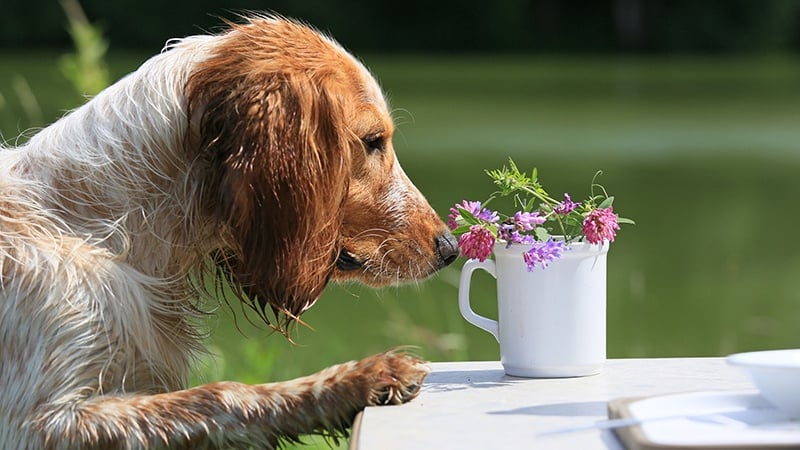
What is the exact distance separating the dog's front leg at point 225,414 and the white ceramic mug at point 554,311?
8.1 inches

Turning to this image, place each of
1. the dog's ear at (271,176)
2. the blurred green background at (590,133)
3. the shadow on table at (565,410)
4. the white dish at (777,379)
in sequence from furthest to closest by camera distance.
A: 1. the blurred green background at (590,133)
2. the dog's ear at (271,176)
3. the shadow on table at (565,410)
4. the white dish at (777,379)

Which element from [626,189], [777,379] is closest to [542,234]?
[777,379]

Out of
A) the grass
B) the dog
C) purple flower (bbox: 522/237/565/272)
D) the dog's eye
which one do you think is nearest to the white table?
the dog

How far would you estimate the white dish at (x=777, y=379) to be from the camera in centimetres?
181

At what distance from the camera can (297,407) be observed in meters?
2.42

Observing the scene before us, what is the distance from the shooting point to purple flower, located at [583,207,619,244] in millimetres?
2402

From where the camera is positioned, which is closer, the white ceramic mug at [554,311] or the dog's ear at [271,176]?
the white ceramic mug at [554,311]

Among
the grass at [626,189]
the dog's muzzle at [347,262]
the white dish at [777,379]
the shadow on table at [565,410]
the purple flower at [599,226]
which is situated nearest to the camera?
the white dish at [777,379]

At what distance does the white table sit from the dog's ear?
366 millimetres

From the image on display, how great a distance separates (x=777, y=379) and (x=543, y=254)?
0.63 metres

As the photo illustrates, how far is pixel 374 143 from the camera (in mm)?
2957

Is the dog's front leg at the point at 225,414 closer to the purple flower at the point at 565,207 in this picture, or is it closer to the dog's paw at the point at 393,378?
the dog's paw at the point at 393,378

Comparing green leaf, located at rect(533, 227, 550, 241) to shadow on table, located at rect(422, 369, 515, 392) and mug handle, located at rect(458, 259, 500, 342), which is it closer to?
mug handle, located at rect(458, 259, 500, 342)

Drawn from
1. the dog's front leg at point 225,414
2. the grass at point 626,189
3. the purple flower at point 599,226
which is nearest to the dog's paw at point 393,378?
Result: the dog's front leg at point 225,414
